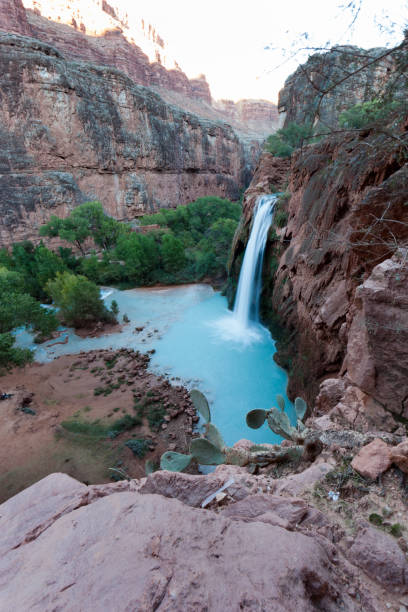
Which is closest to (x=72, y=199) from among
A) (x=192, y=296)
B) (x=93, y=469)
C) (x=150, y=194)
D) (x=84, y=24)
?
(x=150, y=194)

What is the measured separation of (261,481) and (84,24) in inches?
1731

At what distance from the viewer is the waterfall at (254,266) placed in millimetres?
9609

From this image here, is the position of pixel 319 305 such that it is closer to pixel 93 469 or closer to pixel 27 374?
pixel 93 469

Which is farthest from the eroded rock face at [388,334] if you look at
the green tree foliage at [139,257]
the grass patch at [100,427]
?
the green tree foliage at [139,257]

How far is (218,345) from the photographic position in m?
9.66

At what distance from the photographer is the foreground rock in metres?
0.86

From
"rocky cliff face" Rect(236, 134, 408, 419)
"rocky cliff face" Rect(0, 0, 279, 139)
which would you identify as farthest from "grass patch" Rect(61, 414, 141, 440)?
"rocky cliff face" Rect(0, 0, 279, 139)

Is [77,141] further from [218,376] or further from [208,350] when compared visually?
[218,376]

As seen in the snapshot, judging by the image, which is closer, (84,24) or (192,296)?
(192,296)

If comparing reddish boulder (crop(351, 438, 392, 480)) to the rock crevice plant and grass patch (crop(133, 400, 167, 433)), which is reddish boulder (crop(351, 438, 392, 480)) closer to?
the rock crevice plant

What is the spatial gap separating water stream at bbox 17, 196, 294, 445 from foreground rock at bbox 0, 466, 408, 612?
501 cm

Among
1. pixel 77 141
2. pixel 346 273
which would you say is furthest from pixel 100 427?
pixel 77 141

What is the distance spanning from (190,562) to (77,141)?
88.1ft

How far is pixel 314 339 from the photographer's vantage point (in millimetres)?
5516
